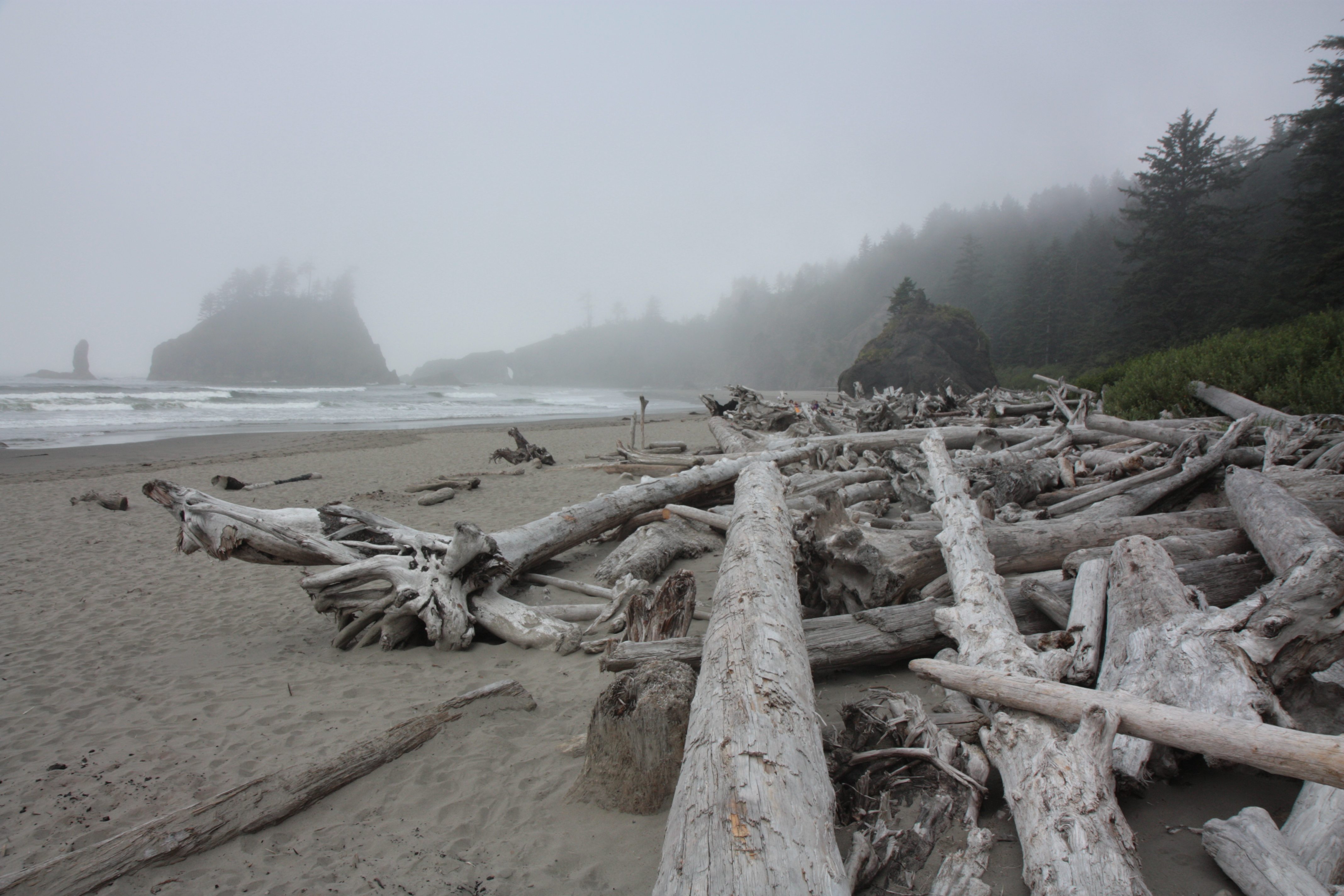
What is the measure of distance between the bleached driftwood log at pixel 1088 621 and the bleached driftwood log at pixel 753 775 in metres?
1.20

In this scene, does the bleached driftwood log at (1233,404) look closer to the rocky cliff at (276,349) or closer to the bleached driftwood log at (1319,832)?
the bleached driftwood log at (1319,832)

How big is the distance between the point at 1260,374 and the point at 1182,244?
87.0 feet

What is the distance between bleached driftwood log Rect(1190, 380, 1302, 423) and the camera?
6.98 meters

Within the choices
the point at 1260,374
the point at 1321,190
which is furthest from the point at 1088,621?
the point at 1321,190

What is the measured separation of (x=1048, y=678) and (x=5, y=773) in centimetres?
450

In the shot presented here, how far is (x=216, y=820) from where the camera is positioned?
84.2 inches

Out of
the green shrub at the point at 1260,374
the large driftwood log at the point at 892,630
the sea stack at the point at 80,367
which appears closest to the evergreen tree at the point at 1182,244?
the green shrub at the point at 1260,374

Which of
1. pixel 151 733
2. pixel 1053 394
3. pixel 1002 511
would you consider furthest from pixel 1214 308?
pixel 151 733

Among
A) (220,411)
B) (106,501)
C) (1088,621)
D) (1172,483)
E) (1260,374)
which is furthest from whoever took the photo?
(220,411)

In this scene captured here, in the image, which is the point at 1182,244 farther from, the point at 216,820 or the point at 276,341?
the point at 276,341

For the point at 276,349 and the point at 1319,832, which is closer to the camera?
the point at 1319,832

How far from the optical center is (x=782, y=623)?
2520 millimetres

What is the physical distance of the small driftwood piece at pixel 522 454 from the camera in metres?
11.8

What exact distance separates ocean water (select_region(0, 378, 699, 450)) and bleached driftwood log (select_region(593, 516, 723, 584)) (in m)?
18.4
